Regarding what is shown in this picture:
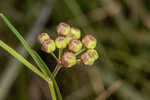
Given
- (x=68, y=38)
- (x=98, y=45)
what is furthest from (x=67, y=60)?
(x=98, y=45)

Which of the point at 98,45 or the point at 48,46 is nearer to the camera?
the point at 48,46

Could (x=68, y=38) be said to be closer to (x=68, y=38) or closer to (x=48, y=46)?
(x=68, y=38)

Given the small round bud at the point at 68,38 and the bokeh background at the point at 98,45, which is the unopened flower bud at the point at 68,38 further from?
the bokeh background at the point at 98,45

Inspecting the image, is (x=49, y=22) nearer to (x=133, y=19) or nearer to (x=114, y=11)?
(x=114, y=11)

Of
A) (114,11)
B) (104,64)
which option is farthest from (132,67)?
(114,11)

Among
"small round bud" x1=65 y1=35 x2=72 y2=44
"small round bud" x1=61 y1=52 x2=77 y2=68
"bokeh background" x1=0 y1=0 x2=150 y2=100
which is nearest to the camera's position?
"small round bud" x1=61 y1=52 x2=77 y2=68

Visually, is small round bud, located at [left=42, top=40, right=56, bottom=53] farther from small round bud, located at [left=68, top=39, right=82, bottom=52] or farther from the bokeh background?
the bokeh background

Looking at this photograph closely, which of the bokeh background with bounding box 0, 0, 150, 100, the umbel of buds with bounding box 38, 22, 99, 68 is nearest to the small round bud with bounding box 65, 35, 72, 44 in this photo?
the umbel of buds with bounding box 38, 22, 99, 68

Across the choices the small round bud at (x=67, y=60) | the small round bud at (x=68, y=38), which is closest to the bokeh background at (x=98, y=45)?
the small round bud at (x=68, y=38)

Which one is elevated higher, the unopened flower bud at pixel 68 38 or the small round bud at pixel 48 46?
the small round bud at pixel 48 46
